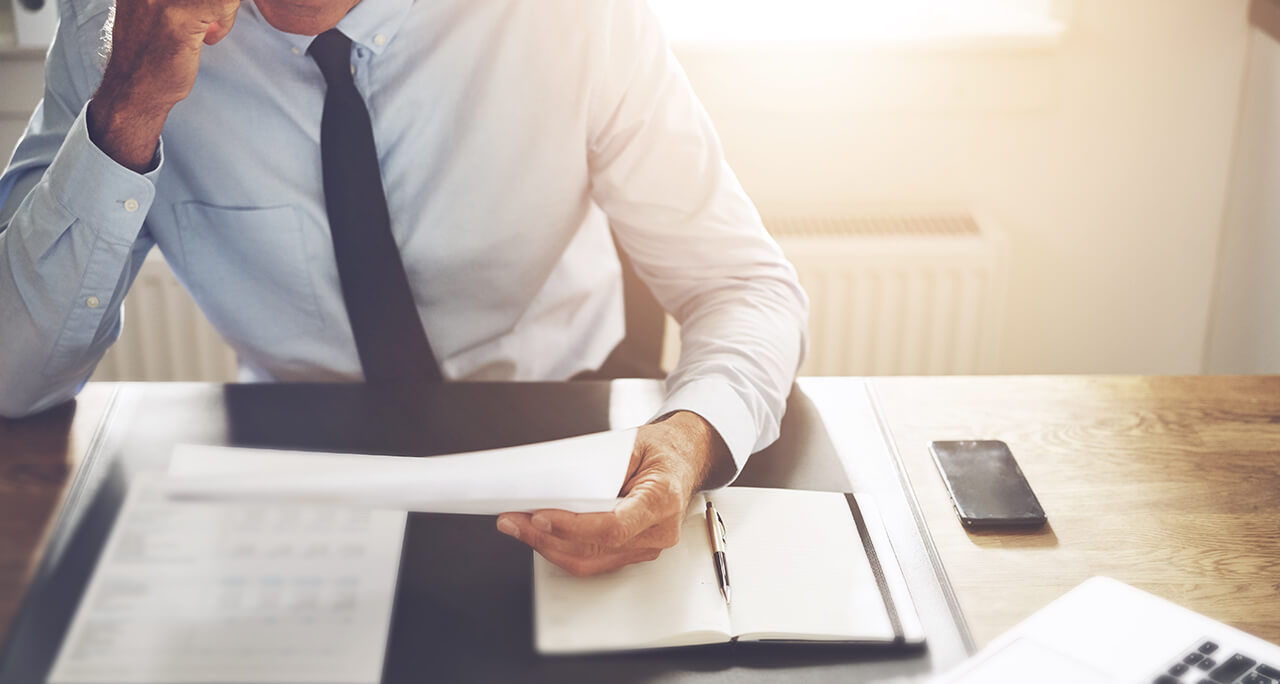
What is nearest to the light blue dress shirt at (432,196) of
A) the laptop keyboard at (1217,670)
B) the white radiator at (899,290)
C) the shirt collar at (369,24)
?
the shirt collar at (369,24)

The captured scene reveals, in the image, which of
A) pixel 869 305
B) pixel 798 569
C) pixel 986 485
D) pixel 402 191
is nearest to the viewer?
pixel 798 569

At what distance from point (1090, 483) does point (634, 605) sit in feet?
1.38

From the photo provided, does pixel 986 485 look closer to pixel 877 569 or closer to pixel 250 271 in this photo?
pixel 877 569

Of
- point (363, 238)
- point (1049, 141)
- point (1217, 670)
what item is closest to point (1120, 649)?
point (1217, 670)

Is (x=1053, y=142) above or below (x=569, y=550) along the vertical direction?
below

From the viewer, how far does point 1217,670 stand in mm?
674

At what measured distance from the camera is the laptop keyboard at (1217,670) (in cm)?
67

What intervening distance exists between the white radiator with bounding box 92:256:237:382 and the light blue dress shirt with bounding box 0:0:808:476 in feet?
2.32

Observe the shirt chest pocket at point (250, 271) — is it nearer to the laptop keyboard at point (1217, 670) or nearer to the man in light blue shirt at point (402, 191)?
the man in light blue shirt at point (402, 191)

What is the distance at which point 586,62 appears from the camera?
1.13 meters

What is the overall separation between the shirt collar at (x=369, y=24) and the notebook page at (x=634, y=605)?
1.87 ft

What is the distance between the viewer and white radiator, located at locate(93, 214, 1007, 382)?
5.91 ft

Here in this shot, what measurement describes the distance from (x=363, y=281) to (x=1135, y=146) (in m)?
1.42

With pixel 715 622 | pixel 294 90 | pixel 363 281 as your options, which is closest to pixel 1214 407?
pixel 715 622
